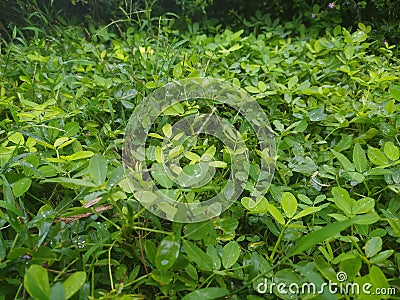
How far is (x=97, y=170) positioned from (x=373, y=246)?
1.68 ft

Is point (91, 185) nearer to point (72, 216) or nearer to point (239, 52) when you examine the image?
point (72, 216)

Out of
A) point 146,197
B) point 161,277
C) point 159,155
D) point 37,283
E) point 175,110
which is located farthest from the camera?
point 175,110

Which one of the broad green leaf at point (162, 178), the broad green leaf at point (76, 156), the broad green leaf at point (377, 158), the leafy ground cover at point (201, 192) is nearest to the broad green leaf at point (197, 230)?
the leafy ground cover at point (201, 192)

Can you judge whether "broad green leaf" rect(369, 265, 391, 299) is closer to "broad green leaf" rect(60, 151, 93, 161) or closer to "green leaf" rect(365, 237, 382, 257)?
"green leaf" rect(365, 237, 382, 257)

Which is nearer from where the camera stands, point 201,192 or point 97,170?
point 97,170

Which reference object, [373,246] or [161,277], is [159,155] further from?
[373,246]

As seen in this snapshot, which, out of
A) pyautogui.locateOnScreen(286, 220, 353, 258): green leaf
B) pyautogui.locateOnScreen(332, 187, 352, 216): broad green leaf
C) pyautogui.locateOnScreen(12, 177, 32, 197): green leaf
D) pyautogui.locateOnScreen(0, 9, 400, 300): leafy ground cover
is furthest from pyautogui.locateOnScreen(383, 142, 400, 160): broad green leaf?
pyautogui.locateOnScreen(12, 177, 32, 197): green leaf

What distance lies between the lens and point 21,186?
2.72 ft

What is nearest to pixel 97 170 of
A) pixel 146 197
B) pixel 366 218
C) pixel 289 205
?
pixel 146 197

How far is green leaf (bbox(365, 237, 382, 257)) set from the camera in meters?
0.73

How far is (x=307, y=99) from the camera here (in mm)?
1385

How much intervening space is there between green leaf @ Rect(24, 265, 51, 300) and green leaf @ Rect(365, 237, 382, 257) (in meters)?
0.54

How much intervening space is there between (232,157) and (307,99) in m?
0.51

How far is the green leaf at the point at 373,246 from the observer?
0.73 meters
